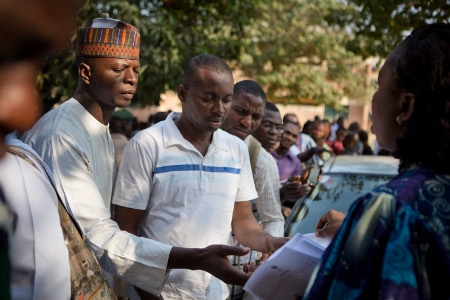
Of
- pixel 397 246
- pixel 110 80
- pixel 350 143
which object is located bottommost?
pixel 350 143

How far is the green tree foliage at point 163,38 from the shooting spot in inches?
329

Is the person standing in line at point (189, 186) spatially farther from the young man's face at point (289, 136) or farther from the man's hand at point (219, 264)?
the young man's face at point (289, 136)

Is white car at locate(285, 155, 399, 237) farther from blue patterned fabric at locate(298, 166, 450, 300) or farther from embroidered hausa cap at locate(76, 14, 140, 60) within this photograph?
blue patterned fabric at locate(298, 166, 450, 300)

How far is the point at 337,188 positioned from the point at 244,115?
963 millimetres

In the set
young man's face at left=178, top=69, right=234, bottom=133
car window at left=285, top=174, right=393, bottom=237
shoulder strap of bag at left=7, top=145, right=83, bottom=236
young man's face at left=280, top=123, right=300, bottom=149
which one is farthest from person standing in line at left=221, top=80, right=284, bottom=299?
Result: young man's face at left=280, top=123, right=300, bottom=149

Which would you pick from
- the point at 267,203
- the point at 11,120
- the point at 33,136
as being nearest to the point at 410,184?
the point at 11,120

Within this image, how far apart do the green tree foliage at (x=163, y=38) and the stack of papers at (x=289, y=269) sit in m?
6.08

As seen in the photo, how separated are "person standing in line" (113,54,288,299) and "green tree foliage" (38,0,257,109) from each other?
489cm

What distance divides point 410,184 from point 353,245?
22cm

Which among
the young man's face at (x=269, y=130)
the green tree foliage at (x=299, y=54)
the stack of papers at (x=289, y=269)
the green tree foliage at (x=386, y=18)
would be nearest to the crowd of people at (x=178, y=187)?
the stack of papers at (x=289, y=269)

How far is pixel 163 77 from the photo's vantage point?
30.7 ft

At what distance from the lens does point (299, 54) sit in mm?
26797

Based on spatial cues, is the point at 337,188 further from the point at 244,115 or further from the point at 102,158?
the point at 102,158

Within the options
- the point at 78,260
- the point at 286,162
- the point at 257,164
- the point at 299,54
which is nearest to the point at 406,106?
the point at 78,260
